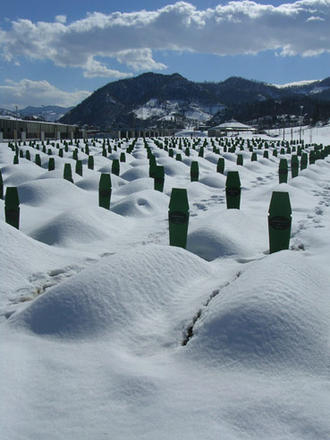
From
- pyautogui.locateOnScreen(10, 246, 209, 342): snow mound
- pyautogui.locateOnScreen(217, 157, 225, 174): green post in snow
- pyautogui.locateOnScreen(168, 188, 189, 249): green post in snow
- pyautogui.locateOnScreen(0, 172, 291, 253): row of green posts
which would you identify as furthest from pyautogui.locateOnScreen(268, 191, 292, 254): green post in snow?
pyautogui.locateOnScreen(217, 157, 225, 174): green post in snow

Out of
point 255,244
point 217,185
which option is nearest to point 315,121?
point 217,185

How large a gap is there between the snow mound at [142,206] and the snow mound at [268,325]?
21.2ft

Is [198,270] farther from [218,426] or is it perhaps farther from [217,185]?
[217,185]

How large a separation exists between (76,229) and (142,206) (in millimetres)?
3131

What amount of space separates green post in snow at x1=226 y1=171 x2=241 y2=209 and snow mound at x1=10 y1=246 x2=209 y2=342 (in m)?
5.36

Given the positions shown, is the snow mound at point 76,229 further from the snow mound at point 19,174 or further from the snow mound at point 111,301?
the snow mound at point 19,174

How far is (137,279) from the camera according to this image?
14.9 feet

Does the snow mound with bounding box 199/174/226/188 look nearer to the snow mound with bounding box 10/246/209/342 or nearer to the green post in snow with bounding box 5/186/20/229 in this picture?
the green post in snow with bounding box 5/186/20/229

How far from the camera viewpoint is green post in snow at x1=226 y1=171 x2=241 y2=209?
9.97 meters

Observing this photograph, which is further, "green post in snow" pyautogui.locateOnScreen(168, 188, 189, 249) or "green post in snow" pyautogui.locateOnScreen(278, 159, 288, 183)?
"green post in snow" pyautogui.locateOnScreen(278, 159, 288, 183)

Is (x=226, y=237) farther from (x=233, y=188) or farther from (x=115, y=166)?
(x=115, y=166)

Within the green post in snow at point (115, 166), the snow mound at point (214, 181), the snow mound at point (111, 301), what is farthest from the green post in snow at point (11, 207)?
the green post in snow at point (115, 166)

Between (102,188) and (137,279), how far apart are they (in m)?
6.27

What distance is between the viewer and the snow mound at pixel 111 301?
4000 mm
